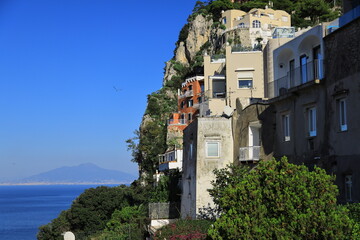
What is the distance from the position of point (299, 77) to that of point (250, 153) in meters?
4.77

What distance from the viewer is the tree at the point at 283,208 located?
12587mm

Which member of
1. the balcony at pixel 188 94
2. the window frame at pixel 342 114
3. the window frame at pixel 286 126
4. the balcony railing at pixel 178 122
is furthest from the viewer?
the balcony at pixel 188 94

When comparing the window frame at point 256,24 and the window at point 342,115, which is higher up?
the window frame at point 256,24

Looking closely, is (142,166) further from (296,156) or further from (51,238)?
(296,156)

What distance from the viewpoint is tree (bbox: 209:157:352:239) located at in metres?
12.6

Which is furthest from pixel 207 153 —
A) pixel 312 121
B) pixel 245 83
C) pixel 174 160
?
pixel 174 160

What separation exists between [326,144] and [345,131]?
1.41 metres

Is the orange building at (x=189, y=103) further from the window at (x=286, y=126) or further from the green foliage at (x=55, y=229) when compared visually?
the window at (x=286, y=126)

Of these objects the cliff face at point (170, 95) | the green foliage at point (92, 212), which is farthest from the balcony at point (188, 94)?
the green foliage at point (92, 212)

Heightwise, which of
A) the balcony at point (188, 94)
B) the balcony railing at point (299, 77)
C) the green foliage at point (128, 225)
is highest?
the balcony at point (188, 94)

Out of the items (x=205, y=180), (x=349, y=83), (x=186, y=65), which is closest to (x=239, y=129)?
(x=205, y=180)

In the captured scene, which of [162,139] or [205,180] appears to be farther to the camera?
[162,139]

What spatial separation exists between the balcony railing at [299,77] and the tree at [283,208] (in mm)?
6506

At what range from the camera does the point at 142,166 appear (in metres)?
68.3
